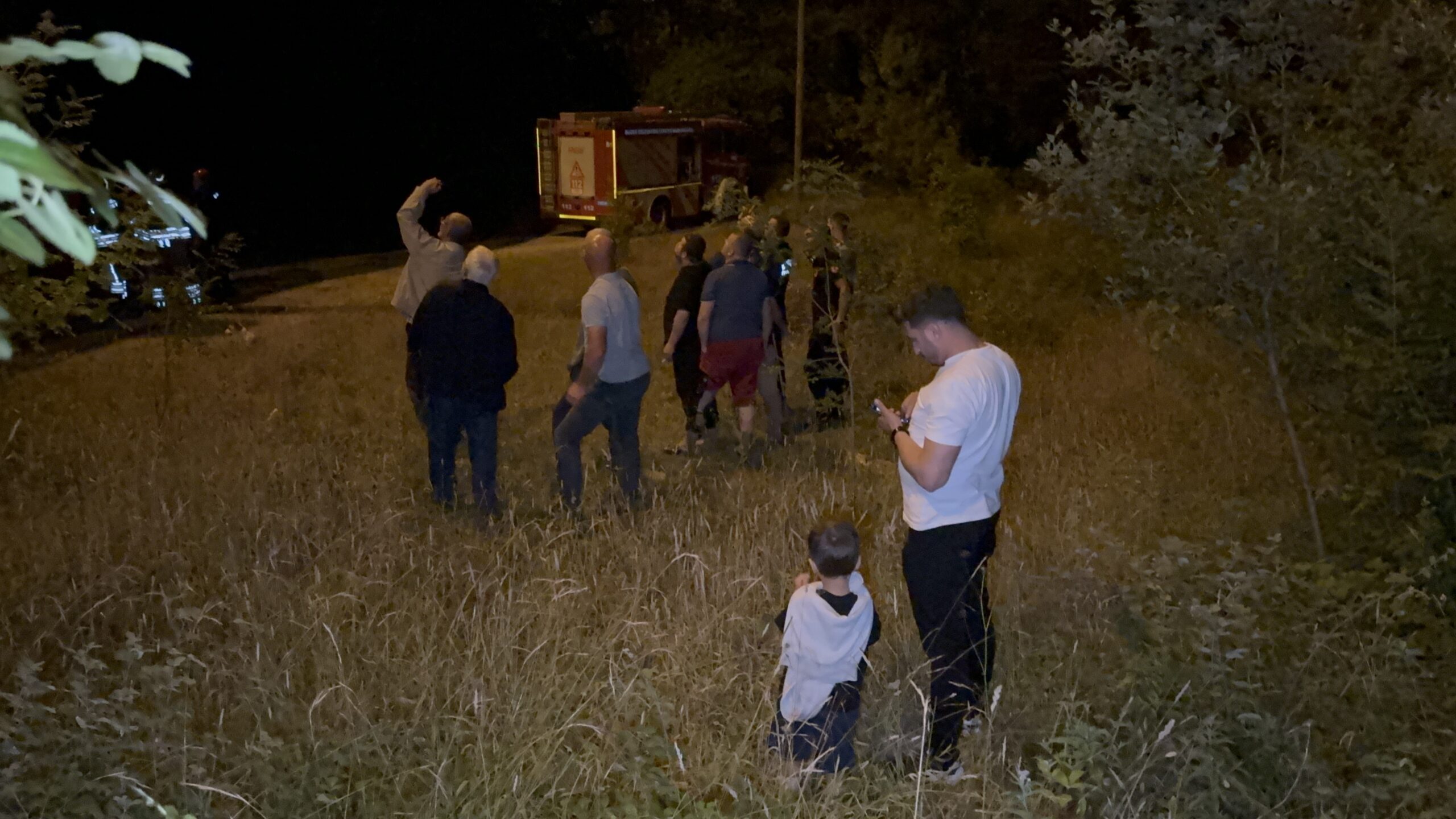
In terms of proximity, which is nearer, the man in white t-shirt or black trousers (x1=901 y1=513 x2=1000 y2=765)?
the man in white t-shirt

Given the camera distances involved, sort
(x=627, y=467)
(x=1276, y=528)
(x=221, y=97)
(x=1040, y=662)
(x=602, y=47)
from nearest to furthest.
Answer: (x=1040, y=662) < (x=1276, y=528) < (x=627, y=467) < (x=221, y=97) < (x=602, y=47)

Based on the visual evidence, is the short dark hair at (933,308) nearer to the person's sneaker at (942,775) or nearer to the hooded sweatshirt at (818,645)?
the hooded sweatshirt at (818,645)

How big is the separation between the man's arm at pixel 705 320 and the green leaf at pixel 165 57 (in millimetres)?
5889

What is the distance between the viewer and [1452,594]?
477cm

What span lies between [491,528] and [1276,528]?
3725mm

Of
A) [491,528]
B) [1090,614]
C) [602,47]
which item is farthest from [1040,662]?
[602,47]

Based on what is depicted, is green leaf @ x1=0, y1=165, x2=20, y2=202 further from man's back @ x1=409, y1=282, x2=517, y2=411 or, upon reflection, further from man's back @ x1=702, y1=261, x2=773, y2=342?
man's back @ x1=702, y1=261, x2=773, y2=342

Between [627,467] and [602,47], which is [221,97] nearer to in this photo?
[602,47]

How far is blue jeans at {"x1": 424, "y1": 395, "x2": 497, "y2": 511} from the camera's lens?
6.07 m

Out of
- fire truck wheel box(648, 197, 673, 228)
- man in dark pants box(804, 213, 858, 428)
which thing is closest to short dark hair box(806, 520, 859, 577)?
man in dark pants box(804, 213, 858, 428)

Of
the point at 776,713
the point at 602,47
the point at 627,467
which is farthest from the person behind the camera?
→ the point at 602,47

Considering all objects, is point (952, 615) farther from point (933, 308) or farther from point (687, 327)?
point (687, 327)

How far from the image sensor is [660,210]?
2527 cm

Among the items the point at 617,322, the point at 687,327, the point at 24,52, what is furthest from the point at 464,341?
the point at 24,52
